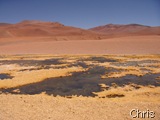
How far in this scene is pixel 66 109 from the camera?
704 centimetres

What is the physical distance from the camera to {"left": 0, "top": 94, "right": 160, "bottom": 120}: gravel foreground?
6410 mm

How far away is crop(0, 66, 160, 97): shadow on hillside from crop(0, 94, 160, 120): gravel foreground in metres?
1.49

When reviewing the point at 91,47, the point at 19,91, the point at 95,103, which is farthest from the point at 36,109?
the point at 91,47

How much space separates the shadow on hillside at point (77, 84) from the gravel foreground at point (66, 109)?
58.6 inches

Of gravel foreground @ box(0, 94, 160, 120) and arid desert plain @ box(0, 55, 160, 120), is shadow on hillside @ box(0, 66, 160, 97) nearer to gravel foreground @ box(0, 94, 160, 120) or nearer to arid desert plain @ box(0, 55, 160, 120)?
arid desert plain @ box(0, 55, 160, 120)

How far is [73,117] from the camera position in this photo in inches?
252

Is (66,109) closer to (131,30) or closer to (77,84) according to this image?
(77,84)

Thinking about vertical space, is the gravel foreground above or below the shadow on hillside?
below

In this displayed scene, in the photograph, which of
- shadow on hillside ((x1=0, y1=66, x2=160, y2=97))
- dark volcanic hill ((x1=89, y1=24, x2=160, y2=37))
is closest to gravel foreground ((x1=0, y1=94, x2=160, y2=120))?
shadow on hillside ((x1=0, y1=66, x2=160, y2=97))

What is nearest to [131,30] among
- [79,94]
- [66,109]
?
[79,94]

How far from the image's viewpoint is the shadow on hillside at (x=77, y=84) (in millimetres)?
9719

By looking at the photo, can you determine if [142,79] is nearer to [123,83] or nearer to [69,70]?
[123,83]

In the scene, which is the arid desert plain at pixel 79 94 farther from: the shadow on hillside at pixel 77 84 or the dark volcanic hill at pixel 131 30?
the dark volcanic hill at pixel 131 30

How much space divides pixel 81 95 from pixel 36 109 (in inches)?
92.5
